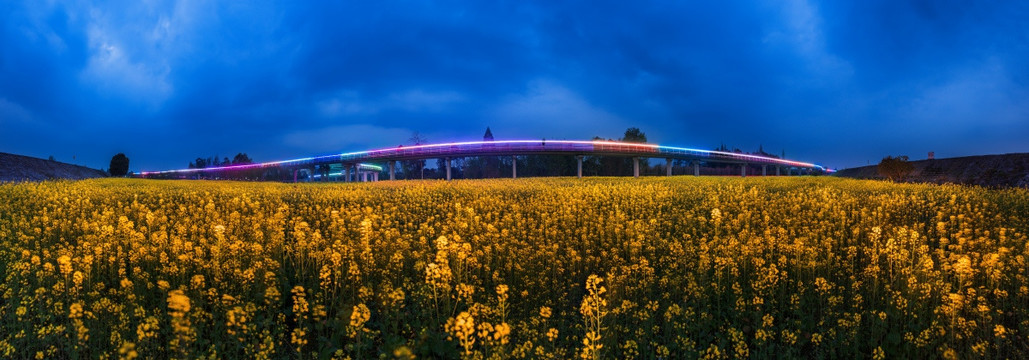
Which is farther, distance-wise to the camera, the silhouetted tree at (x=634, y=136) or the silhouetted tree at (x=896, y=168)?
the silhouetted tree at (x=634, y=136)

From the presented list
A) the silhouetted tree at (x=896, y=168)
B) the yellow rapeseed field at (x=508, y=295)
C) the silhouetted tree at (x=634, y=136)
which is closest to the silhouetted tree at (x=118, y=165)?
the yellow rapeseed field at (x=508, y=295)

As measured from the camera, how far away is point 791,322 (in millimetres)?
6266

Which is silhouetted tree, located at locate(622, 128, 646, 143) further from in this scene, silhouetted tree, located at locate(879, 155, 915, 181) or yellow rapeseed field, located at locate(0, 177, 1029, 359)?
yellow rapeseed field, located at locate(0, 177, 1029, 359)

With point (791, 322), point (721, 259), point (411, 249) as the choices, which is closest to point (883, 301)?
point (791, 322)

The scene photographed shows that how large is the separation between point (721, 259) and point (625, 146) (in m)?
66.3

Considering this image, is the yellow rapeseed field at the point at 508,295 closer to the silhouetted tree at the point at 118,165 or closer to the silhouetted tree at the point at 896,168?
the silhouetted tree at the point at 896,168

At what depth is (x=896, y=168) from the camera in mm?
42406

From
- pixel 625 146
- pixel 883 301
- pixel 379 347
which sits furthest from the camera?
pixel 625 146

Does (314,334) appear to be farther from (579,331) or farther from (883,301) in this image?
(883,301)

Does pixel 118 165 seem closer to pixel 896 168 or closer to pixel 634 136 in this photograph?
pixel 634 136

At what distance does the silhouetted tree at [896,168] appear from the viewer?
4212 centimetres

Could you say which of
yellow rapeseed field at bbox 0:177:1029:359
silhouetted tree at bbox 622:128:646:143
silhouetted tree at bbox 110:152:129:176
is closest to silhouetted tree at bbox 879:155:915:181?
yellow rapeseed field at bbox 0:177:1029:359

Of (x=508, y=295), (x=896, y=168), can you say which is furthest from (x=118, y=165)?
(x=896, y=168)

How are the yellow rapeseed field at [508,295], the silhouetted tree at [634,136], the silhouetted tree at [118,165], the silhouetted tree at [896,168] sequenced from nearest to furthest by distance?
1. the yellow rapeseed field at [508,295]
2. the silhouetted tree at [896,168]
3. the silhouetted tree at [118,165]
4. the silhouetted tree at [634,136]
